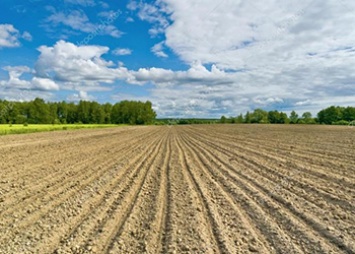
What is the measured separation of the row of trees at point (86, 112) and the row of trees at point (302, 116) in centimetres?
4506

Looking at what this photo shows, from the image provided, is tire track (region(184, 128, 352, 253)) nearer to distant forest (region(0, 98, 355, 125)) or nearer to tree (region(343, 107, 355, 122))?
distant forest (region(0, 98, 355, 125))

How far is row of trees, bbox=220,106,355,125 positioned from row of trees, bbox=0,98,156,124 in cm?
4506

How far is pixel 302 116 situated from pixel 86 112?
3485 inches

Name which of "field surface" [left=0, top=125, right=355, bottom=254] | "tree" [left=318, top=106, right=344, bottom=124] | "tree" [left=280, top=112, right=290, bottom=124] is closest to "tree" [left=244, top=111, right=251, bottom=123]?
"tree" [left=280, top=112, right=290, bottom=124]

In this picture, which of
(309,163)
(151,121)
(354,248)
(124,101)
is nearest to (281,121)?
(151,121)

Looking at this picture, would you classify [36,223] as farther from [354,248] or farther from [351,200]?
[351,200]

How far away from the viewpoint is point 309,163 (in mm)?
13266

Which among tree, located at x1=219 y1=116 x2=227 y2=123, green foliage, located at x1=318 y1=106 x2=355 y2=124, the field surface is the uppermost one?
green foliage, located at x1=318 y1=106 x2=355 y2=124

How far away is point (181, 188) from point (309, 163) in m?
6.77

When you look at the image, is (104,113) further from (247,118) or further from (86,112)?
(247,118)

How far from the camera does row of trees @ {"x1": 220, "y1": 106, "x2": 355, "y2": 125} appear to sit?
113 metres

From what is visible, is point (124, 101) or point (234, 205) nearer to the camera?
point (234, 205)

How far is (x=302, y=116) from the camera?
13150 centimetres

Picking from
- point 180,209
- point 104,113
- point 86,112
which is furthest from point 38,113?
point 180,209
